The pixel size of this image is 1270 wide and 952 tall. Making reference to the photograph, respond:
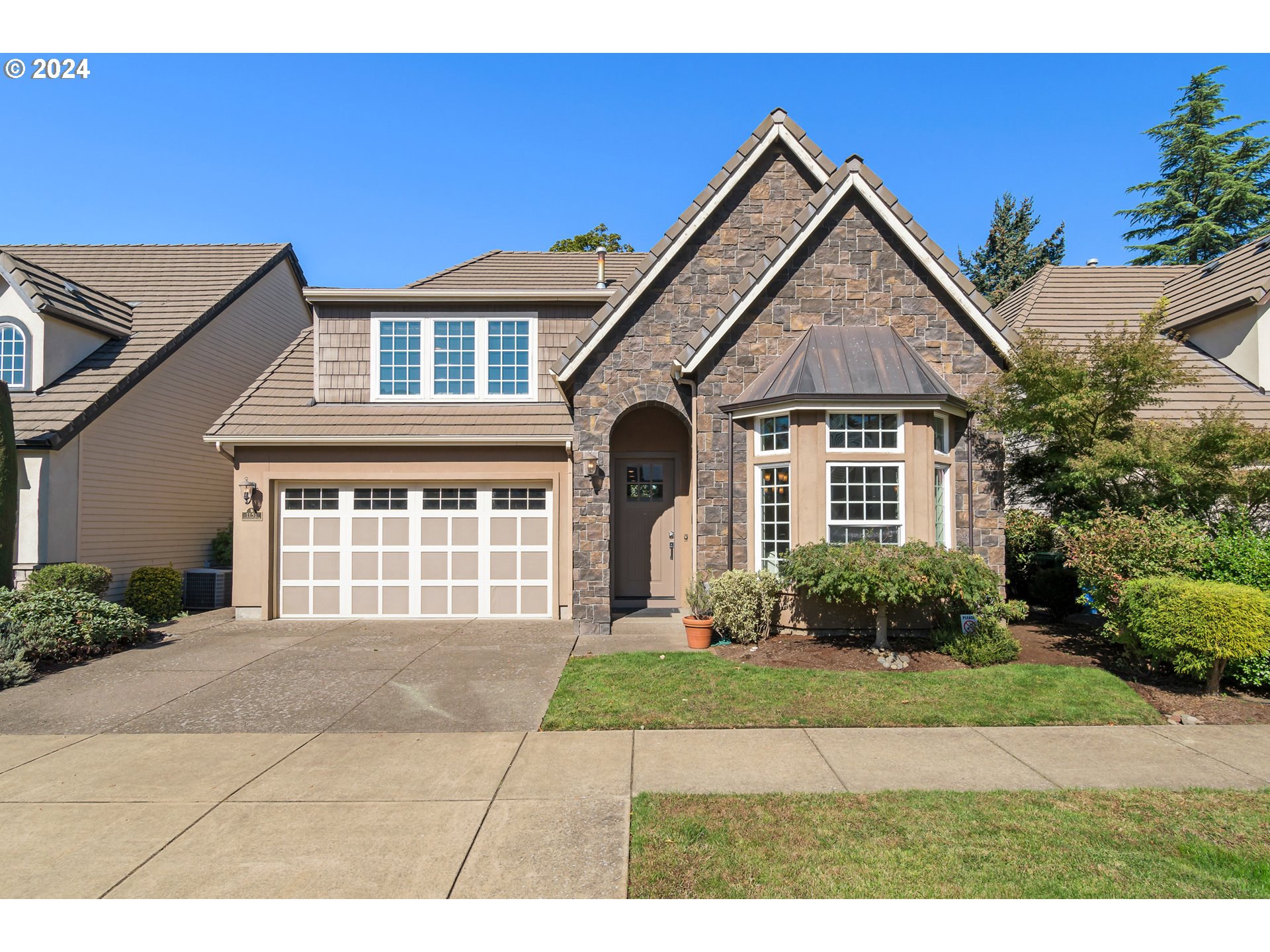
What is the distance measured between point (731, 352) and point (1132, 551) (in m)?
5.87

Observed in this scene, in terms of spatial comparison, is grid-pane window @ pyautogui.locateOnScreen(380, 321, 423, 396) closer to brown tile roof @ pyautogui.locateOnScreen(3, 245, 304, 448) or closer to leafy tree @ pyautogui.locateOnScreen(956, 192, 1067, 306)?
brown tile roof @ pyautogui.locateOnScreen(3, 245, 304, 448)

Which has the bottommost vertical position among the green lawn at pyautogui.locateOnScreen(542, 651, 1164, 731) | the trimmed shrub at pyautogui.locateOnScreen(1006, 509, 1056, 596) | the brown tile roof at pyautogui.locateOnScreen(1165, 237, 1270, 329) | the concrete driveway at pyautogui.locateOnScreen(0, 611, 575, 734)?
the concrete driveway at pyautogui.locateOnScreen(0, 611, 575, 734)

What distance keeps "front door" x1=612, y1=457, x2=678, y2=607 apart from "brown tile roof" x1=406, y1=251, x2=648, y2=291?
14.9 feet

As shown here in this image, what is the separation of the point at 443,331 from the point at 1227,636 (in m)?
12.5

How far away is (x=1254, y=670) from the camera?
7.50 metres

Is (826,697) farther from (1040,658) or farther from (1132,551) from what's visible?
(1132,551)

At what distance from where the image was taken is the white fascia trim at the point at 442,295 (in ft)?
42.9

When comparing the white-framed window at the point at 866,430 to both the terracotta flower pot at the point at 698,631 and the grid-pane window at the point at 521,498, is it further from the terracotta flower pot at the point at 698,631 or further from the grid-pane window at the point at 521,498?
the grid-pane window at the point at 521,498

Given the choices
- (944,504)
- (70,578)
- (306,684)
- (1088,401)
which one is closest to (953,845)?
(944,504)

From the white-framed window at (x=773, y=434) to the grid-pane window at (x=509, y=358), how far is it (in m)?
5.18

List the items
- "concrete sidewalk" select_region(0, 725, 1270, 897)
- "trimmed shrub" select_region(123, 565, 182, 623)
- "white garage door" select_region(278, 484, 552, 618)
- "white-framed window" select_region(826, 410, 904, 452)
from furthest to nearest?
"white garage door" select_region(278, 484, 552, 618), "trimmed shrub" select_region(123, 565, 182, 623), "white-framed window" select_region(826, 410, 904, 452), "concrete sidewalk" select_region(0, 725, 1270, 897)

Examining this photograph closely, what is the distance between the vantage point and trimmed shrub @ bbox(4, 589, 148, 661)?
916cm

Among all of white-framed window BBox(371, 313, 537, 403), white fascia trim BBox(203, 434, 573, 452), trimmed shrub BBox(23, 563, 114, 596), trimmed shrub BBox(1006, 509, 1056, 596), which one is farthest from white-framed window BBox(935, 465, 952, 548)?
trimmed shrub BBox(23, 563, 114, 596)

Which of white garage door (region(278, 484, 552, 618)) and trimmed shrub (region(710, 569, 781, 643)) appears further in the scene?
white garage door (region(278, 484, 552, 618))
